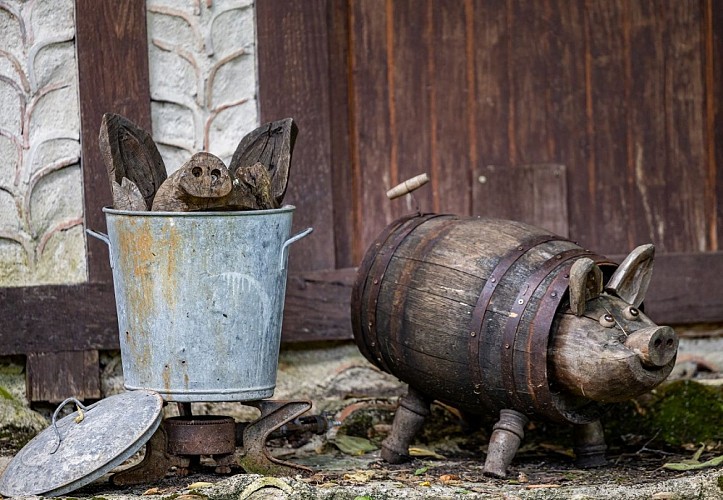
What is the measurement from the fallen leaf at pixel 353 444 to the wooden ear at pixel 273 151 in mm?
1077

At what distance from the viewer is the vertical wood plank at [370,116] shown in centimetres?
492

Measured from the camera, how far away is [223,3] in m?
4.71

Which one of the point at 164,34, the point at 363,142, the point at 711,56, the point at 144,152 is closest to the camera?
the point at 144,152

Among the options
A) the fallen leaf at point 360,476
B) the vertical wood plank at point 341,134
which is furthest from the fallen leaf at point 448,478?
the vertical wood plank at point 341,134

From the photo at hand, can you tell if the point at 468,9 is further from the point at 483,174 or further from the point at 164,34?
the point at 164,34

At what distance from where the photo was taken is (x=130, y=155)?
4094mm

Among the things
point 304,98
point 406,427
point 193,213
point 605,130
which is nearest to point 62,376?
point 193,213

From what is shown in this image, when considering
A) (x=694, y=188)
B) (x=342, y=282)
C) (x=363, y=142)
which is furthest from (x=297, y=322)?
(x=694, y=188)

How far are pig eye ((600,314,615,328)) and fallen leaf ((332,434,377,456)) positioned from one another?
1.22m

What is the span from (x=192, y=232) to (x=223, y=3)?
1.32 metres

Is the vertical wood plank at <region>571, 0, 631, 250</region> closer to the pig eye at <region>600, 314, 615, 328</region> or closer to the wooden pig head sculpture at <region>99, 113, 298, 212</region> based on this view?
the pig eye at <region>600, 314, 615, 328</region>

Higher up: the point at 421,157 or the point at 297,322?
the point at 421,157

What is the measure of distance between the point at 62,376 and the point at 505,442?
5.94ft

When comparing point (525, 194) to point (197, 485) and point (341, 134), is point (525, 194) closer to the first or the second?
point (341, 134)
